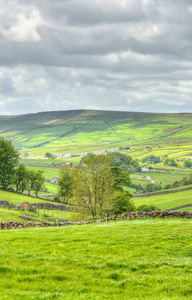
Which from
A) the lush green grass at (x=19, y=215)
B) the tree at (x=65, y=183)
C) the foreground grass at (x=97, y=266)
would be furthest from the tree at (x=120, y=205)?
the tree at (x=65, y=183)

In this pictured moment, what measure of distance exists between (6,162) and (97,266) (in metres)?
91.3

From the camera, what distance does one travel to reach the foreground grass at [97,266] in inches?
478

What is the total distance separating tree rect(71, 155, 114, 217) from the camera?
56.3m

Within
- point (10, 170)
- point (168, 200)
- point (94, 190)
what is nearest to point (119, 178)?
point (94, 190)

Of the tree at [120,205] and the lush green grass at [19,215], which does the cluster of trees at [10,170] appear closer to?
the lush green grass at [19,215]

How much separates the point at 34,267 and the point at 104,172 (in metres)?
44.9

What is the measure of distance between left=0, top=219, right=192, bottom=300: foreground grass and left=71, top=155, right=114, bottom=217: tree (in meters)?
33.4

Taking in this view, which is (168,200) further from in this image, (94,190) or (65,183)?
(94,190)

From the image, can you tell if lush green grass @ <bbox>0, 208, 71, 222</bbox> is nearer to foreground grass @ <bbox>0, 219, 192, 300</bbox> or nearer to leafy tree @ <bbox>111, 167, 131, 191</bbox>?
leafy tree @ <bbox>111, 167, 131, 191</bbox>

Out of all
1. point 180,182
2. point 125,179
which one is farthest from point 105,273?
point 180,182

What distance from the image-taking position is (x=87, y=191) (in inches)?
2235

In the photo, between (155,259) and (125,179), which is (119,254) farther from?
(125,179)

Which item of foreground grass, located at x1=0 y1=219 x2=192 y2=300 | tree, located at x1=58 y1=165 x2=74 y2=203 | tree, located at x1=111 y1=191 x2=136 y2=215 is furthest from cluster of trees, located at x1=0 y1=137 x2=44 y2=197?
foreground grass, located at x1=0 y1=219 x2=192 y2=300

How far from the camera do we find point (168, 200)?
10006 cm
